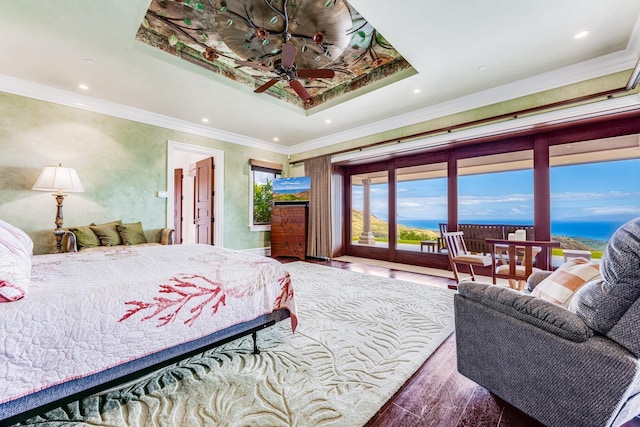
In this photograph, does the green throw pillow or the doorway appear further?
the doorway

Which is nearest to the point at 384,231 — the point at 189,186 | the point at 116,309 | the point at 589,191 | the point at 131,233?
the point at 589,191

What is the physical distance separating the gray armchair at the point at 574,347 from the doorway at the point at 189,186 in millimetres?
4770

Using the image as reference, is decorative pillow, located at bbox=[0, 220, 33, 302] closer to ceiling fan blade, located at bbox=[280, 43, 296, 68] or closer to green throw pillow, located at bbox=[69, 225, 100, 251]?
ceiling fan blade, located at bbox=[280, 43, 296, 68]

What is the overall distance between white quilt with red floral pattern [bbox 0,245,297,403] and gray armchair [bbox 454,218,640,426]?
129 cm

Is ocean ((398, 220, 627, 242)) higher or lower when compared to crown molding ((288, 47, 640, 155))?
lower

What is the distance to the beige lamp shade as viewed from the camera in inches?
120

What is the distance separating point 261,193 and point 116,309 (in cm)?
494

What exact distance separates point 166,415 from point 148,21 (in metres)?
3.44

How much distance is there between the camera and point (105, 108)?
151 inches

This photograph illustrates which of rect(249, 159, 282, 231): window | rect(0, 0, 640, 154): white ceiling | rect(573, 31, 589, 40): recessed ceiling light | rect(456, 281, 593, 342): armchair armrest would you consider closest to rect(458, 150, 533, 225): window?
rect(0, 0, 640, 154): white ceiling

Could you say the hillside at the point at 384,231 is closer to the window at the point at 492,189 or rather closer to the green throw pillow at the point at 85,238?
the window at the point at 492,189

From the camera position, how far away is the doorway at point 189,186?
14.6 ft

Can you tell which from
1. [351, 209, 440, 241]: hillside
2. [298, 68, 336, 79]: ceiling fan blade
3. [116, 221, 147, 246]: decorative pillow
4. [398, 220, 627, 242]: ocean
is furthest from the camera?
[351, 209, 440, 241]: hillside

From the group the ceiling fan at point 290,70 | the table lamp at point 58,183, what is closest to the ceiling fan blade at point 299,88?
the ceiling fan at point 290,70
